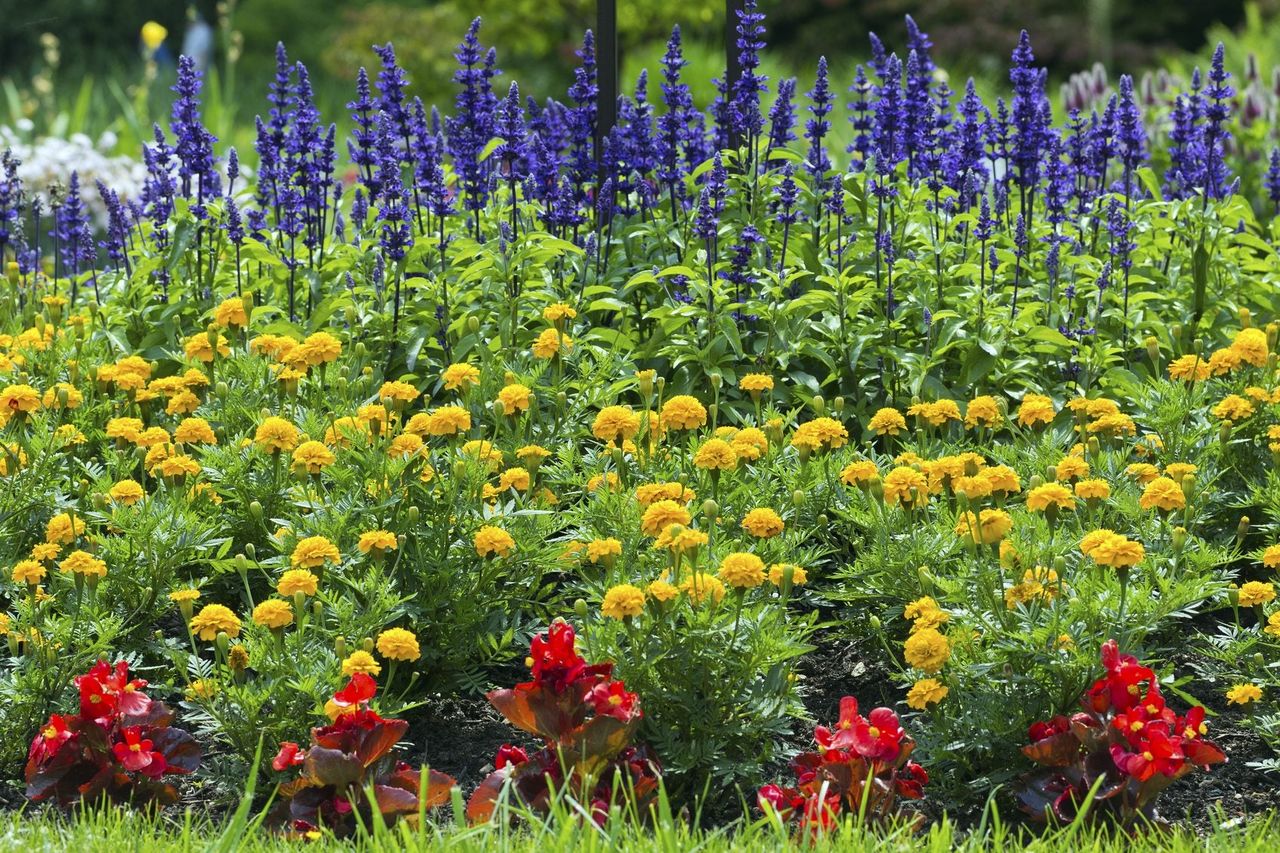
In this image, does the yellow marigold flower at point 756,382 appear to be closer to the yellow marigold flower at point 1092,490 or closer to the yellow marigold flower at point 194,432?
the yellow marigold flower at point 1092,490

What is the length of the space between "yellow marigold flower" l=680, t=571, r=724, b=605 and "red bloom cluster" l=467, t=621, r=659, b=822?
21cm

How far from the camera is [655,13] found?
15172 millimetres

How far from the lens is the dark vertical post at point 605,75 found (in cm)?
512

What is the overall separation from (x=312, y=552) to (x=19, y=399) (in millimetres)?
1065

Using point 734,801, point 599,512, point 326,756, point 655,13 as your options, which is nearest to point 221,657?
point 326,756

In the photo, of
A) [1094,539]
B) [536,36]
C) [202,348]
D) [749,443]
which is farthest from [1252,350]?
[536,36]

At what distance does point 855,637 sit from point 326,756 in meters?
1.31

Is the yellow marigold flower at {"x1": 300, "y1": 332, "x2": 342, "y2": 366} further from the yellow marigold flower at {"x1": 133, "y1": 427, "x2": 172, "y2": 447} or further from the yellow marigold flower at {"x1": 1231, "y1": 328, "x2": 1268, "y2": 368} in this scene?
the yellow marigold flower at {"x1": 1231, "y1": 328, "x2": 1268, "y2": 368}

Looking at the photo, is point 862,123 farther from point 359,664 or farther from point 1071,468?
point 359,664

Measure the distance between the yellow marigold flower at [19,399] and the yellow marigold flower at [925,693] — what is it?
7.23ft

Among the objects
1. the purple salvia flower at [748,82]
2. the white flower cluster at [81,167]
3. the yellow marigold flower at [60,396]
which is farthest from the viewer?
the white flower cluster at [81,167]

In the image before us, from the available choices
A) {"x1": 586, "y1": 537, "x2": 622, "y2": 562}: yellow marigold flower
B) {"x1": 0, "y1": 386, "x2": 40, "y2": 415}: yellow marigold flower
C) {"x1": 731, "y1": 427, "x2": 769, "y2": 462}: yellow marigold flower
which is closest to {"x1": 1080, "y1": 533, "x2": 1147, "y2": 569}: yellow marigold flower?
{"x1": 731, "y1": 427, "x2": 769, "y2": 462}: yellow marigold flower

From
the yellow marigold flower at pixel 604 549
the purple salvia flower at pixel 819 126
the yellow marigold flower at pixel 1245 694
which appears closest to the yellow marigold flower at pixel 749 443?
the yellow marigold flower at pixel 604 549

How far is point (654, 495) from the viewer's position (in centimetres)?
322
